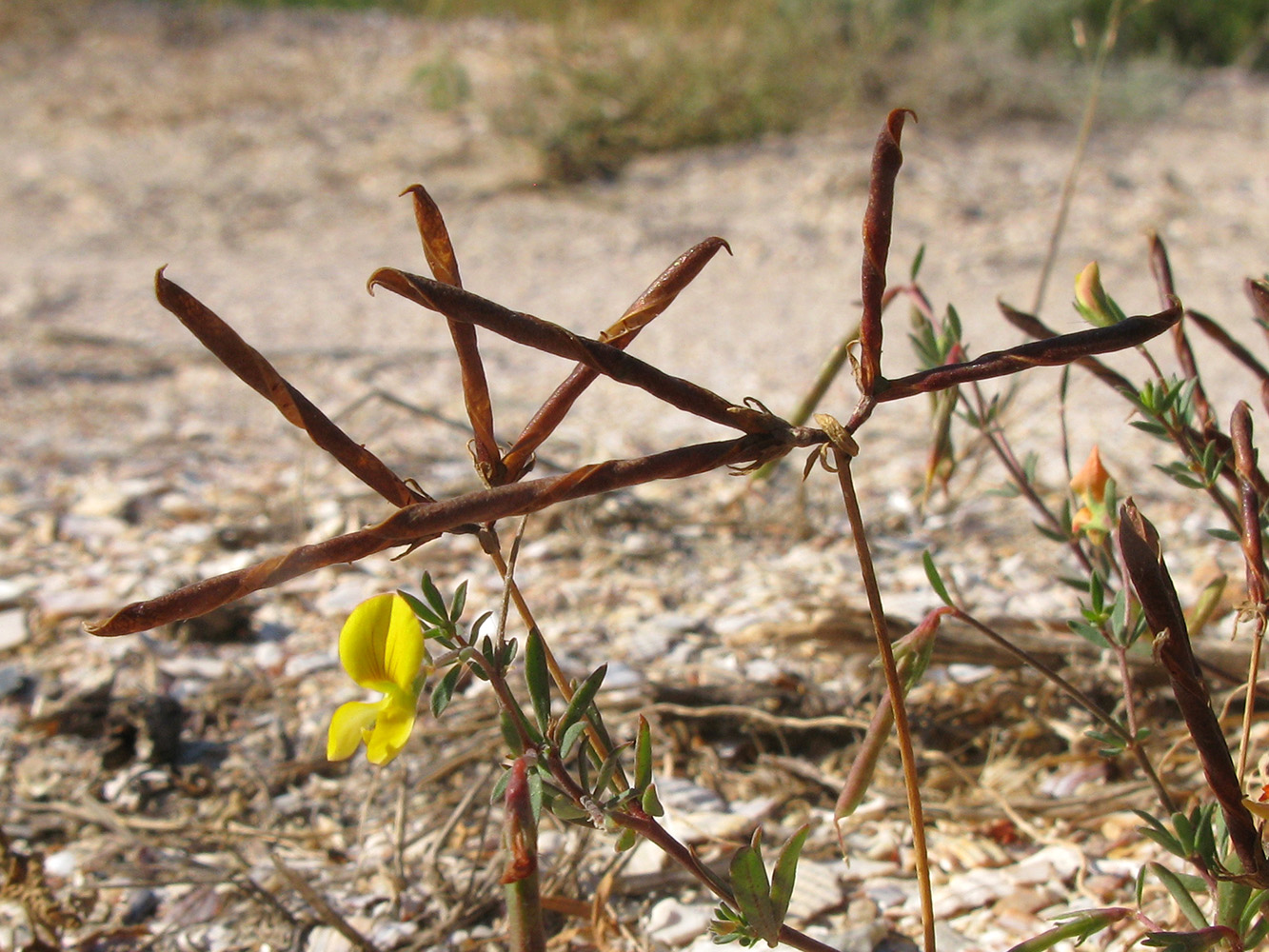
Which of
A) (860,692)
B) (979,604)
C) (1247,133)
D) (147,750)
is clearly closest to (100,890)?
(147,750)

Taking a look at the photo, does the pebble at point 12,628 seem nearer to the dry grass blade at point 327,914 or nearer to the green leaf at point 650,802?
the dry grass blade at point 327,914

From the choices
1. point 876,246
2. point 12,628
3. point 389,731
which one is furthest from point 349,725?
point 12,628

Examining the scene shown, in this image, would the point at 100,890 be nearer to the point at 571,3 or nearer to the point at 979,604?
the point at 979,604

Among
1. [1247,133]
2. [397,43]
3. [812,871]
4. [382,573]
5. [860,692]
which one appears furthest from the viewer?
[397,43]

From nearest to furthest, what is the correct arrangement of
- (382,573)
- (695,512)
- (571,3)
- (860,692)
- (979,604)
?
(860,692) < (979,604) < (382,573) < (695,512) < (571,3)

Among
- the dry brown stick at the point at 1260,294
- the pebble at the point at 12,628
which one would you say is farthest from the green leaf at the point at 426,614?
the pebble at the point at 12,628

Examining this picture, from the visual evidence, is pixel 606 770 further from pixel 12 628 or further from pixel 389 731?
pixel 12 628
